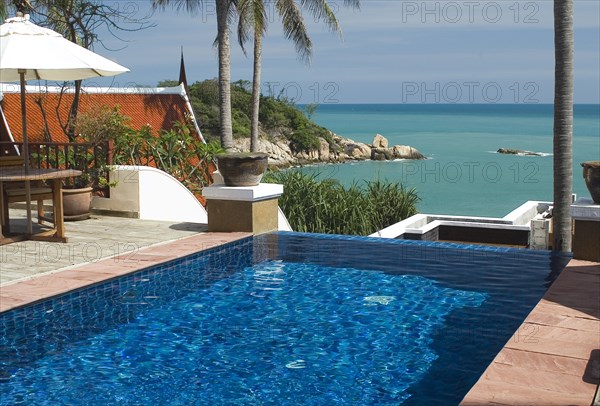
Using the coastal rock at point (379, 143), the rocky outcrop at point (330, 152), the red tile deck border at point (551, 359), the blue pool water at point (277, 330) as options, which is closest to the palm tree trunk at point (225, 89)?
the blue pool water at point (277, 330)

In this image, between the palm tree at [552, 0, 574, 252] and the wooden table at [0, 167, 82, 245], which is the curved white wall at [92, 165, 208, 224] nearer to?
the wooden table at [0, 167, 82, 245]

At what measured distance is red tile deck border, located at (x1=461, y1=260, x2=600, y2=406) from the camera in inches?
164

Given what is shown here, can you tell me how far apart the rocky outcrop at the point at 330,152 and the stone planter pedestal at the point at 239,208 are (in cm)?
3758

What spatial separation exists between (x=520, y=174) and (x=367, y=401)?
56665 mm

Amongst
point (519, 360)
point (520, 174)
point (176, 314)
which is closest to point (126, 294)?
point (176, 314)

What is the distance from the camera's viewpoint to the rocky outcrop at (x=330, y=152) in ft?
172

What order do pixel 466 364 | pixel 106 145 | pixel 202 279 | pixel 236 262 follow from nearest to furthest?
pixel 466 364
pixel 202 279
pixel 236 262
pixel 106 145

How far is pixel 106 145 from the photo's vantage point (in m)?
11.1

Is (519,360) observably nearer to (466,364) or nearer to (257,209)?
(466,364)

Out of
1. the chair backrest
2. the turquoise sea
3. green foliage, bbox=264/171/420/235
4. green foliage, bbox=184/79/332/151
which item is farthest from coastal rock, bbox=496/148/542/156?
the chair backrest

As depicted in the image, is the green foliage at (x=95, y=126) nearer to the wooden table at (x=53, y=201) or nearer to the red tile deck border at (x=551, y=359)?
the wooden table at (x=53, y=201)

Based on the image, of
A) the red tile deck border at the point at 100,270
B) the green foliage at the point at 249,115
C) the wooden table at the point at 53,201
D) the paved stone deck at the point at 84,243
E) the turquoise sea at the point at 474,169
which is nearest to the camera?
the red tile deck border at the point at 100,270

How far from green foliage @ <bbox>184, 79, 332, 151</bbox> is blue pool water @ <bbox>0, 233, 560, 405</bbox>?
38.7 meters

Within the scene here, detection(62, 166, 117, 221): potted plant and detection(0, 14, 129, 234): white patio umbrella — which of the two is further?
detection(62, 166, 117, 221): potted plant
